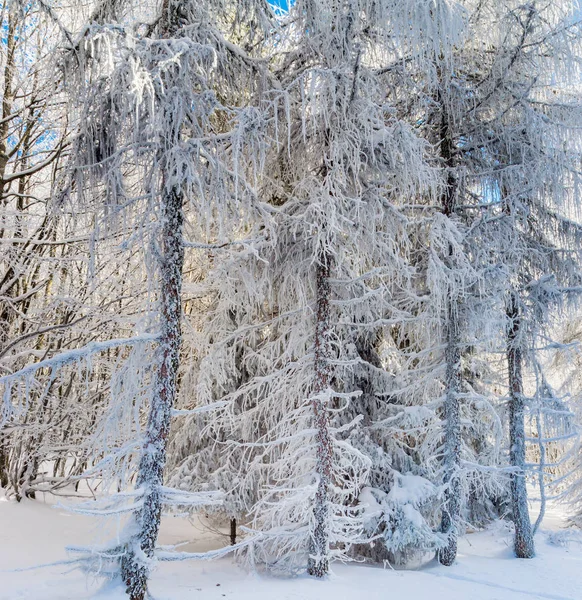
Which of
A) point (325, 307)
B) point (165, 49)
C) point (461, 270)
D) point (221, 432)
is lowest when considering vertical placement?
point (221, 432)

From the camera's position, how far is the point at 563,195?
6.83 meters

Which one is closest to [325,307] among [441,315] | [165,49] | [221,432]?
[441,315]

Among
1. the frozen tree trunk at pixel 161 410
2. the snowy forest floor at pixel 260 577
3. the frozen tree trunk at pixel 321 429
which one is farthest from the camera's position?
the frozen tree trunk at pixel 321 429

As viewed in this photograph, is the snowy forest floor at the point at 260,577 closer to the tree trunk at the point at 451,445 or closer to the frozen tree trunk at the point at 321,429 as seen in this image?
the frozen tree trunk at the point at 321,429

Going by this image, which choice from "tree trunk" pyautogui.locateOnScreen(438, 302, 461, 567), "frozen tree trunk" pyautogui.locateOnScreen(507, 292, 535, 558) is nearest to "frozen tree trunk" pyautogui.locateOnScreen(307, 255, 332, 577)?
"tree trunk" pyautogui.locateOnScreen(438, 302, 461, 567)

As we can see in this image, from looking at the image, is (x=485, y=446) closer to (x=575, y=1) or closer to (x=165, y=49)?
(x=575, y=1)

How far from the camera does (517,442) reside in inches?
298

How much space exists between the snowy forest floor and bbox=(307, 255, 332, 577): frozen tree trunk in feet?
0.85

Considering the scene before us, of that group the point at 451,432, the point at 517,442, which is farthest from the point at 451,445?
the point at 517,442

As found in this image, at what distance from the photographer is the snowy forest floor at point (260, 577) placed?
4648mm

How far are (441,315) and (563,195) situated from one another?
2.30 metres

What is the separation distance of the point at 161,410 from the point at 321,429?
2002mm

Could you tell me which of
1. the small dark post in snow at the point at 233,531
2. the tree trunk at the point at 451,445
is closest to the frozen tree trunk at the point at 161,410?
the small dark post in snow at the point at 233,531

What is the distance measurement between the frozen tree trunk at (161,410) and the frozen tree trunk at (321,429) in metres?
1.65
